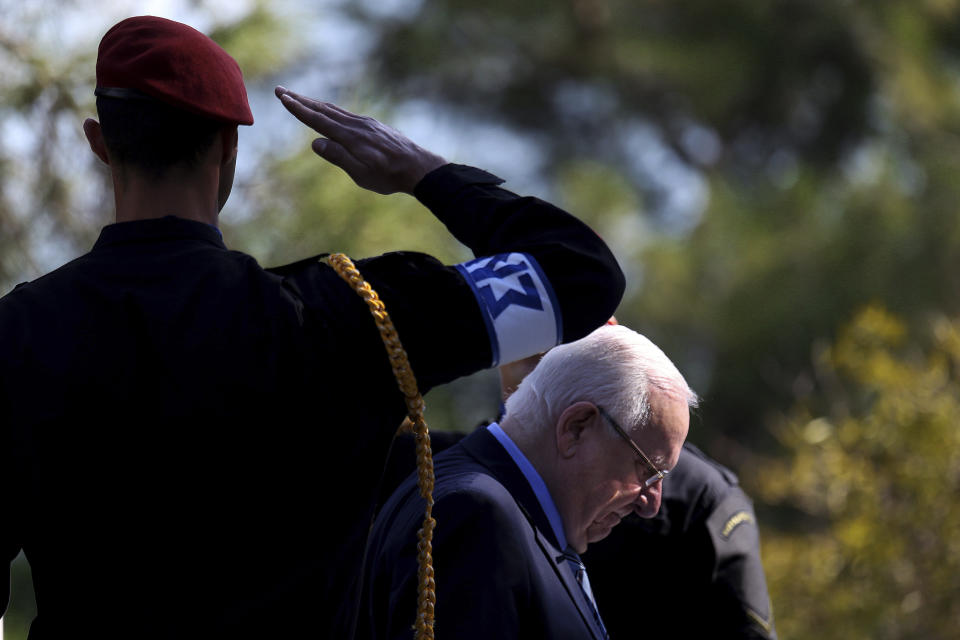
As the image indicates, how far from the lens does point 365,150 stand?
163 cm

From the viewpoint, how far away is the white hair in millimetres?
2350

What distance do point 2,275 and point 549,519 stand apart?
12.2 feet

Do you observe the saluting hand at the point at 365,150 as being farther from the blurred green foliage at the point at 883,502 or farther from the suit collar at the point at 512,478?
the blurred green foliage at the point at 883,502

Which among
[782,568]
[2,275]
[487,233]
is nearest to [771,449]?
[782,568]

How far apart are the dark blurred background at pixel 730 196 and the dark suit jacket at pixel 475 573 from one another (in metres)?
3.66

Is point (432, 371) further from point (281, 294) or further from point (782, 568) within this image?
point (782, 568)

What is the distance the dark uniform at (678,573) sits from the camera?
9.89 ft

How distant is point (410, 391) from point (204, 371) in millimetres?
232

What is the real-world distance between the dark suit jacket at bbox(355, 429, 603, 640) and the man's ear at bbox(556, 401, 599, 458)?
0.16 meters

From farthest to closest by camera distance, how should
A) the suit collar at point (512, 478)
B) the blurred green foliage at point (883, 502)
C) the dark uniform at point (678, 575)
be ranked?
the blurred green foliage at point (883, 502), the dark uniform at point (678, 575), the suit collar at point (512, 478)

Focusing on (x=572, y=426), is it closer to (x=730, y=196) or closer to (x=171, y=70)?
(x=171, y=70)

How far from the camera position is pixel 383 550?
210 cm

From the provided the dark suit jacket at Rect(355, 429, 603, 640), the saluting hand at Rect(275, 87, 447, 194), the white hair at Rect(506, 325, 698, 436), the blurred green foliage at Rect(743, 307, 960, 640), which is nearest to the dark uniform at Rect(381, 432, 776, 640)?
the white hair at Rect(506, 325, 698, 436)

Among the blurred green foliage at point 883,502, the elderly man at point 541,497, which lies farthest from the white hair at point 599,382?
the blurred green foliage at point 883,502
